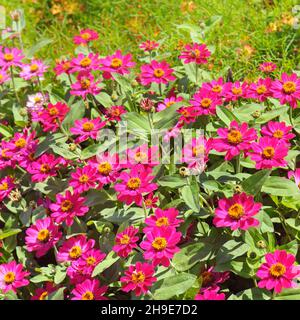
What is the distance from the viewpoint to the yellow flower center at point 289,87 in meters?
1.98

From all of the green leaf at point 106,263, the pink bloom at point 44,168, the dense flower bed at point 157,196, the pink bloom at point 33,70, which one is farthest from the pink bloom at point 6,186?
the pink bloom at point 33,70

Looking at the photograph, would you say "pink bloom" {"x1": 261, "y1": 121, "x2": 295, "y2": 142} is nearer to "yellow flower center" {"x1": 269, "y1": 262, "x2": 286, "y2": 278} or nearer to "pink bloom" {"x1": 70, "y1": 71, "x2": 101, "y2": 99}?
"yellow flower center" {"x1": 269, "y1": 262, "x2": 286, "y2": 278}

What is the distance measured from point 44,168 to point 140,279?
696 mm

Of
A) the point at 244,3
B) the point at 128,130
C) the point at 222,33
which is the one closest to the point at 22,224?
the point at 128,130

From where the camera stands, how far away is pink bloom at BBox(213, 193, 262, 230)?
5.06 feet

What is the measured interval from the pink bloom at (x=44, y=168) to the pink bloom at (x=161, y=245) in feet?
1.99

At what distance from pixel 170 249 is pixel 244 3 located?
251 cm

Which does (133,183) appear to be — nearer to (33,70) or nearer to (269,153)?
(269,153)

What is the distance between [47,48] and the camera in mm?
3744

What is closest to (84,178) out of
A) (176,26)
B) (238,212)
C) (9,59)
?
(238,212)

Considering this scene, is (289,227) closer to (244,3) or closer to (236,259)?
(236,259)

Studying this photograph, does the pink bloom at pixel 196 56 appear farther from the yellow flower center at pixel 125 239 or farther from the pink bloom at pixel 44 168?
the yellow flower center at pixel 125 239

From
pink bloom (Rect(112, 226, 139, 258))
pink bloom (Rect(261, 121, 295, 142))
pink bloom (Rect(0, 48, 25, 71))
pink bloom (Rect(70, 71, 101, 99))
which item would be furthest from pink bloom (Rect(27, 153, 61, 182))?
pink bloom (Rect(261, 121, 295, 142))

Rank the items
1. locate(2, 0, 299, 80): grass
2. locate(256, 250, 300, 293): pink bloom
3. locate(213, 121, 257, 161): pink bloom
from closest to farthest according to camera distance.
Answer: locate(256, 250, 300, 293): pink bloom → locate(213, 121, 257, 161): pink bloom → locate(2, 0, 299, 80): grass
